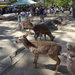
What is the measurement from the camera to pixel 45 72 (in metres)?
4.49

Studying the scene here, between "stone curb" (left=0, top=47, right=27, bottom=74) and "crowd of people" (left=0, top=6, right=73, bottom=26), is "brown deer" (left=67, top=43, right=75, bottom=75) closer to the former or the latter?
"stone curb" (left=0, top=47, right=27, bottom=74)

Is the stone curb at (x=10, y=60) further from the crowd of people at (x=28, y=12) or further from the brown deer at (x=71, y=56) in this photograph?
the crowd of people at (x=28, y=12)

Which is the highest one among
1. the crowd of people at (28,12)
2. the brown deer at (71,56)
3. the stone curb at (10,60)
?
the crowd of people at (28,12)

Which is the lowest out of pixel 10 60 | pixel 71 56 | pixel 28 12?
pixel 10 60

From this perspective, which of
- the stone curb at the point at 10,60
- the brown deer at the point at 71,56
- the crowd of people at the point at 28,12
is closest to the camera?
the brown deer at the point at 71,56

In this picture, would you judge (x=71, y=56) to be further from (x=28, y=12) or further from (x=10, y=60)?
(x=28, y=12)

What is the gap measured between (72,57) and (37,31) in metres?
4.58

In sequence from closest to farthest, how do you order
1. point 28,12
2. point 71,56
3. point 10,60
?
1. point 71,56
2. point 10,60
3. point 28,12

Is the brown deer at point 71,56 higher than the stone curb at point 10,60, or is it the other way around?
the brown deer at point 71,56

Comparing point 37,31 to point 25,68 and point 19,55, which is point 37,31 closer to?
point 19,55

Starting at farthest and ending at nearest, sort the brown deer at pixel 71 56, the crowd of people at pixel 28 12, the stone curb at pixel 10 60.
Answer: the crowd of people at pixel 28 12 → the stone curb at pixel 10 60 → the brown deer at pixel 71 56

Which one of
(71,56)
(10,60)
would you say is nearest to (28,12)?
(10,60)

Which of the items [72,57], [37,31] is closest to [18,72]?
[72,57]

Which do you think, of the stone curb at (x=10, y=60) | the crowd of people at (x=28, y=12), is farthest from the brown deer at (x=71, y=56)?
the crowd of people at (x=28, y=12)
